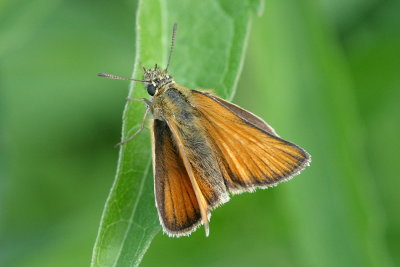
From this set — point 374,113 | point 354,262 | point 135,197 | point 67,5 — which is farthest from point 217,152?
point 67,5

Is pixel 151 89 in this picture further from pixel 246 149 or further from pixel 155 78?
pixel 246 149

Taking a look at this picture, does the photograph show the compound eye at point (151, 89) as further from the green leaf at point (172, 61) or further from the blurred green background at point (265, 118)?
the blurred green background at point (265, 118)

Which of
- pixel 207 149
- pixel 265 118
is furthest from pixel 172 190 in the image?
pixel 265 118

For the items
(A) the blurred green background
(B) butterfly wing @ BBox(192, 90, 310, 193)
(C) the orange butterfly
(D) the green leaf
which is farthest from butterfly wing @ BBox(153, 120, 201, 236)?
(A) the blurred green background

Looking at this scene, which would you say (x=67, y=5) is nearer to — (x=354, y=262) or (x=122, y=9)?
(x=122, y=9)

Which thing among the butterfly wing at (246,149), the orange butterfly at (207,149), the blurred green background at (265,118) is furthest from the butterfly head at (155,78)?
the blurred green background at (265,118)

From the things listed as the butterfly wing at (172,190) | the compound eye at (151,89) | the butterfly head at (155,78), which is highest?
the butterfly head at (155,78)
